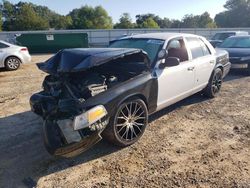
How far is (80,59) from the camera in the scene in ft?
13.1

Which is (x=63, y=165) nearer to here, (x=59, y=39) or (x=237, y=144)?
(x=237, y=144)

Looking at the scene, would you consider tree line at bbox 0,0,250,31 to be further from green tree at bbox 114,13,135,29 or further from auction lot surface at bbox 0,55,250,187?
auction lot surface at bbox 0,55,250,187

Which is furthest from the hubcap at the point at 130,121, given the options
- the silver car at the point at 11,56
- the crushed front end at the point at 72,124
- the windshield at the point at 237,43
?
the silver car at the point at 11,56

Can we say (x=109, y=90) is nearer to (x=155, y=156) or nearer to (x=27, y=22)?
(x=155, y=156)

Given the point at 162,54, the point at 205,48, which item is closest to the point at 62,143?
the point at 162,54

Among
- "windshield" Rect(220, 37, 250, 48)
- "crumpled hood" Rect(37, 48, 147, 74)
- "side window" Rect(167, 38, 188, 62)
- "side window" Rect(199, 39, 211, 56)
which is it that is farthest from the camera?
"windshield" Rect(220, 37, 250, 48)

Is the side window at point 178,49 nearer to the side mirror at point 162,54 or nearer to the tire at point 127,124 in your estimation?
the side mirror at point 162,54

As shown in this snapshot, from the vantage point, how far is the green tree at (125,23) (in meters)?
58.3

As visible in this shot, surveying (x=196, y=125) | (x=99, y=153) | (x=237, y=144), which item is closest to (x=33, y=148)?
(x=99, y=153)

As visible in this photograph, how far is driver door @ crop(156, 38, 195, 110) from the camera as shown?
190 inches

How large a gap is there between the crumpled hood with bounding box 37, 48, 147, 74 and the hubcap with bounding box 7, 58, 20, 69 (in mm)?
7476

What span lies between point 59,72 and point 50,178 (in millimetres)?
1570

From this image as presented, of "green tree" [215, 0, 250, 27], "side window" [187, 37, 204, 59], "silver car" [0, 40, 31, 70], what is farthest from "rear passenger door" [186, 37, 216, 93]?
"green tree" [215, 0, 250, 27]

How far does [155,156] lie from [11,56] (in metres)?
9.12
